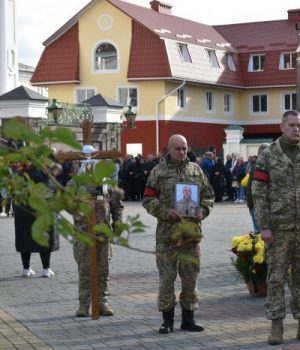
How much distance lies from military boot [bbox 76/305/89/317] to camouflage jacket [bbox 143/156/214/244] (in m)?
1.31

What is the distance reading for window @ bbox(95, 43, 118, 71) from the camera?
179ft

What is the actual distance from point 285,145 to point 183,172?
3.42 ft

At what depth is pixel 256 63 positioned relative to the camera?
60.4 meters

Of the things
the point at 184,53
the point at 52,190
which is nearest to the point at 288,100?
the point at 184,53

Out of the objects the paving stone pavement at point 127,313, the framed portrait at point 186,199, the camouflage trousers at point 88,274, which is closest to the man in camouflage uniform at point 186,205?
the framed portrait at point 186,199

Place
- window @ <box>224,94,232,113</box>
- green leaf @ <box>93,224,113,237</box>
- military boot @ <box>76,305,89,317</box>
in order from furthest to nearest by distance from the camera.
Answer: window @ <box>224,94,232,113</box>
military boot @ <box>76,305,89,317</box>
green leaf @ <box>93,224,113,237</box>

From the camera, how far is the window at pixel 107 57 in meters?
54.5

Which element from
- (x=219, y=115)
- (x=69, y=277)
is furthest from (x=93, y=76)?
(x=69, y=277)

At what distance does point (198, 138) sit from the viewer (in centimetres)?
5566

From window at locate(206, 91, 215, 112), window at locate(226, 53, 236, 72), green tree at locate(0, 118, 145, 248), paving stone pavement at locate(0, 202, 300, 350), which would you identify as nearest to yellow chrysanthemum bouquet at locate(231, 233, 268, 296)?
paving stone pavement at locate(0, 202, 300, 350)

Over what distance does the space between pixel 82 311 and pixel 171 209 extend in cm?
166

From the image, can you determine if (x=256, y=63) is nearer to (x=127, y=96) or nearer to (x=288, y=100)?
(x=288, y=100)

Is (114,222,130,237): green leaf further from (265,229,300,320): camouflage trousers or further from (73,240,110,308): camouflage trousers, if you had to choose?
(73,240,110,308): camouflage trousers

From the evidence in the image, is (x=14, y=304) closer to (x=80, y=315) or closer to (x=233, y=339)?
(x=80, y=315)
